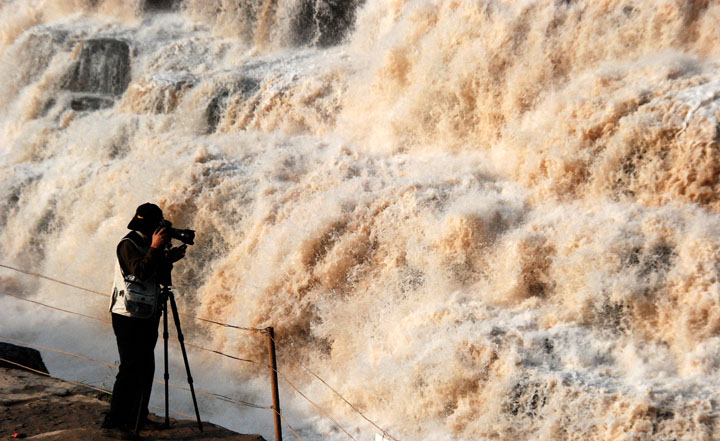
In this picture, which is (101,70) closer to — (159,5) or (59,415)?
(159,5)

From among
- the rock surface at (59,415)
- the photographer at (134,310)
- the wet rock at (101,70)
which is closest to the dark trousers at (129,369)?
the photographer at (134,310)

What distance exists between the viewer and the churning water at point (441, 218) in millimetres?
4879

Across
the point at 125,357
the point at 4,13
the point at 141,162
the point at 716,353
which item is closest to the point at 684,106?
the point at 716,353

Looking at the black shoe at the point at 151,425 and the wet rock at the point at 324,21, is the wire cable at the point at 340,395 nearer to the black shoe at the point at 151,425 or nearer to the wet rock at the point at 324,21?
the black shoe at the point at 151,425

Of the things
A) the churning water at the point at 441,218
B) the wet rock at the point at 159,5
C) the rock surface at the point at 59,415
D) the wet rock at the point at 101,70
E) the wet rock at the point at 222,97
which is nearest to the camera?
the rock surface at the point at 59,415

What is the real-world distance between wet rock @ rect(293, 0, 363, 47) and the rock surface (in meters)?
7.17

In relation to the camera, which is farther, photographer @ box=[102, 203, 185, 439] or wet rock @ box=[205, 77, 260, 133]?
wet rock @ box=[205, 77, 260, 133]

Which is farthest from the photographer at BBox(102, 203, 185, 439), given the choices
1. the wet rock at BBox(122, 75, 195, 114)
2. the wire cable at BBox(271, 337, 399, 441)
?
the wet rock at BBox(122, 75, 195, 114)

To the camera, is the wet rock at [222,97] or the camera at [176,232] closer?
the camera at [176,232]

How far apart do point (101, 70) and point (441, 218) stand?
7.87 metres

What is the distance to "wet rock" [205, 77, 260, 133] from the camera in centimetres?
920

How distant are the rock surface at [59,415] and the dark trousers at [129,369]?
5.5 inches

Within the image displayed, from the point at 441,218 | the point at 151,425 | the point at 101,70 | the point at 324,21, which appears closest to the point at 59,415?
the point at 151,425

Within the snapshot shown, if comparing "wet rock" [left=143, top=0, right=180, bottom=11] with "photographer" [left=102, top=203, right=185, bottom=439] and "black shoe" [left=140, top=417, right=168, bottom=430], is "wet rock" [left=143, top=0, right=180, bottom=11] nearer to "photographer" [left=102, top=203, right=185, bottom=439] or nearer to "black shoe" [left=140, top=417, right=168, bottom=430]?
"photographer" [left=102, top=203, right=185, bottom=439]
